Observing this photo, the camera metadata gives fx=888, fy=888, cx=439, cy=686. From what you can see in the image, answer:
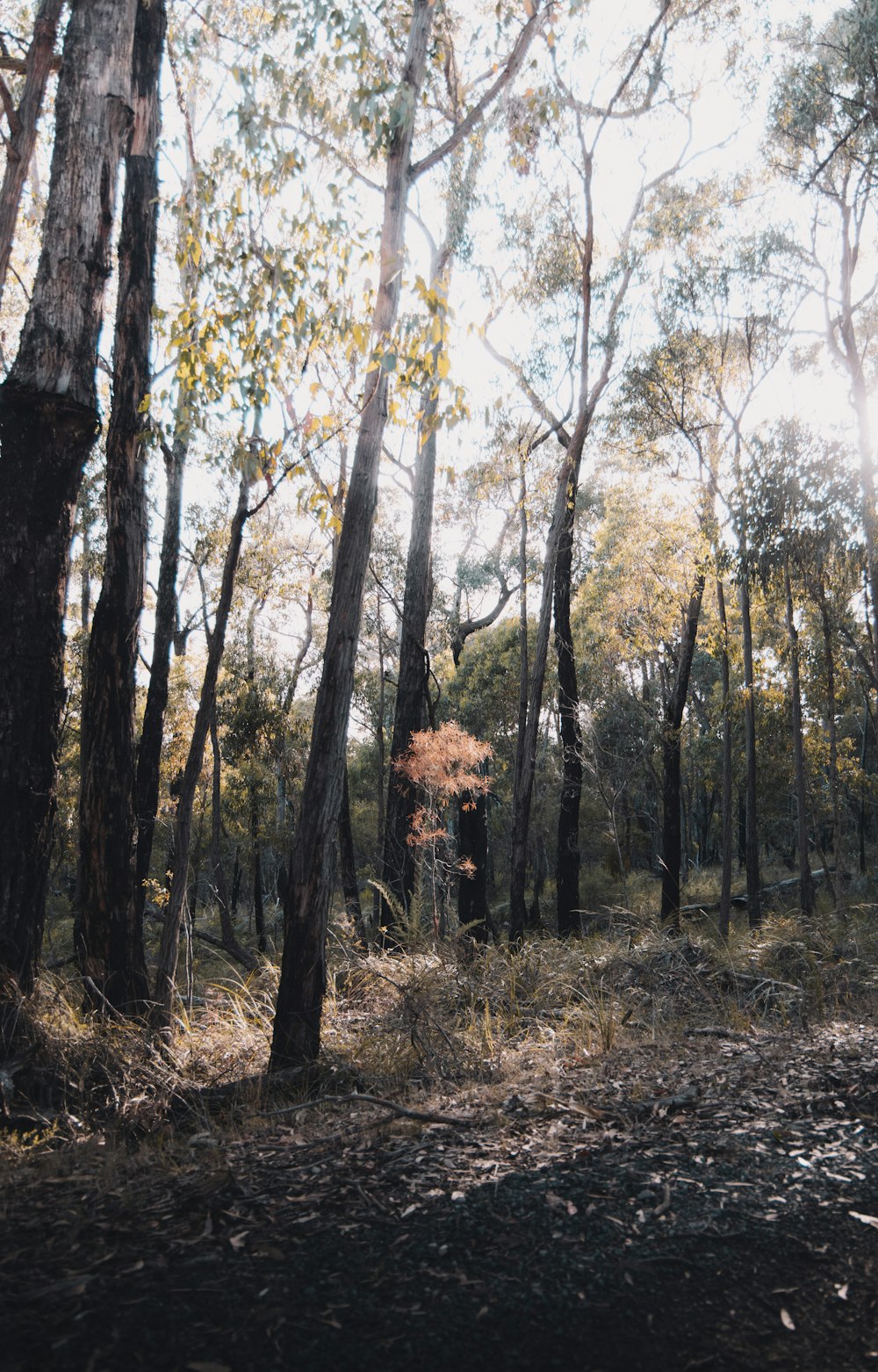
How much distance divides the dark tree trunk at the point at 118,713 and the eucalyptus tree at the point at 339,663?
54.3 inches

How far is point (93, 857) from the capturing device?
5746 mm

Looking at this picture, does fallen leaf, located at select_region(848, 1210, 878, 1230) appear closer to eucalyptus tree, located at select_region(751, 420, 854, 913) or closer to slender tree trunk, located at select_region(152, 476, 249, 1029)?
slender tree trunk, located at select_region(152, 476, 249, 1029)

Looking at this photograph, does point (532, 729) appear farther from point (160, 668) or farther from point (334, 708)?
point (334, 708)

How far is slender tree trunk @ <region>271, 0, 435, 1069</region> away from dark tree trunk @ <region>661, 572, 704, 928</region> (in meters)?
11.1

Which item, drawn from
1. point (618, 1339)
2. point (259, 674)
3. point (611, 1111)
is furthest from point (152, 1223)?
point (259, 674)

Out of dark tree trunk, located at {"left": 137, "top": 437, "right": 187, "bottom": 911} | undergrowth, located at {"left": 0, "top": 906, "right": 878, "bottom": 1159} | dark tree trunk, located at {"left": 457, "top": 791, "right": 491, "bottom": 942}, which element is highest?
dark tree trunk, located at {"left": 137, "top": 437, "right": 187, "bottom": 911}

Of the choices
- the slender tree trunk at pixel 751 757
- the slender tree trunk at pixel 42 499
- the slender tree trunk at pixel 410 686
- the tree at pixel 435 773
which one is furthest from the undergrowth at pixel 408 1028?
the slender tree trunk at pixel 751 757

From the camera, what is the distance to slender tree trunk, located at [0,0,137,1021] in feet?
15.2

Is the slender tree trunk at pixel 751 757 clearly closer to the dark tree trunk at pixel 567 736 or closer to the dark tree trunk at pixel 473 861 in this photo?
the dark tree trunk at pixel 567 736

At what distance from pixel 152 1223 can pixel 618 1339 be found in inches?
47.6

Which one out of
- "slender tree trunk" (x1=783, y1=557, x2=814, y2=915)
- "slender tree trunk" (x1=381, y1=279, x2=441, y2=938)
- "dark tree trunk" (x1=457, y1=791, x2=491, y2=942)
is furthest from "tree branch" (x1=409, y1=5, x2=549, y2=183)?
"dark tree trunk" (x1=457, y1=791, x2=491, y2=942)

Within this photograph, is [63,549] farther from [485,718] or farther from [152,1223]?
[485,718]

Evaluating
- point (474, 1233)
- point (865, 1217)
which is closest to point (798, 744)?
point (865, 1217)

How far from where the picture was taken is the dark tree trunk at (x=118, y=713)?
572 centimetres
